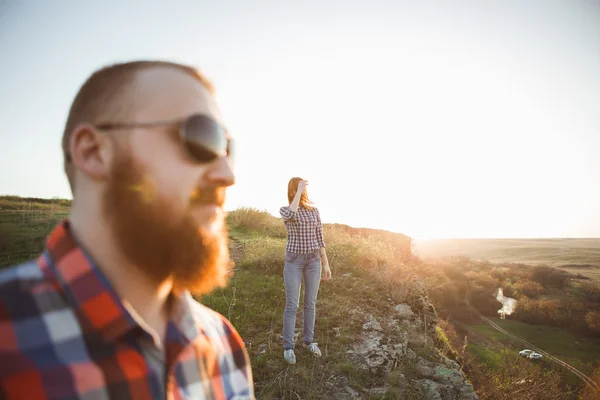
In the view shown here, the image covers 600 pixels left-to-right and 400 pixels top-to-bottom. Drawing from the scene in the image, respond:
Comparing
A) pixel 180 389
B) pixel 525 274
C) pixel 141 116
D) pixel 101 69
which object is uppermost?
pixel 101 69

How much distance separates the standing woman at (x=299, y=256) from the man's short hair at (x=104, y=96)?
359 cm

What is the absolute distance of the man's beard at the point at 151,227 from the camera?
863mm

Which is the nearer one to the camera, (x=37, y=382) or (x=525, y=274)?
(x=37, y=382)

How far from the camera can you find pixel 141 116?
0.92 meters

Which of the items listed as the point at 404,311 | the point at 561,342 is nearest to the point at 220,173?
the point at 404,311

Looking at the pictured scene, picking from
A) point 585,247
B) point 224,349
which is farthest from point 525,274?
point 224,349

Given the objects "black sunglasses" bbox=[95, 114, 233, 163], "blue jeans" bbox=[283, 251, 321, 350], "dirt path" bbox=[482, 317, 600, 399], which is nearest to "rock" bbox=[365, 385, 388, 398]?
"blue jeans" bbox=[283, 251, 321, 350]

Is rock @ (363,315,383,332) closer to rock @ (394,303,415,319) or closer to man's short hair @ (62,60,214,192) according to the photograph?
rock @ (394,303,415,319)

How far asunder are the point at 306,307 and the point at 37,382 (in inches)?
176

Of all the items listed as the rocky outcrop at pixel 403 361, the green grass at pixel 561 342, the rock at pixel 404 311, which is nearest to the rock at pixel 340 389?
the rocky outcrop at pixel 403 361

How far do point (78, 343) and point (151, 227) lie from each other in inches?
12.9

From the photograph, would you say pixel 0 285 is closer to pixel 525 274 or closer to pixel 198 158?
pixel 198 158

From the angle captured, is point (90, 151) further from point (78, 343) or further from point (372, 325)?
point (372, 325)

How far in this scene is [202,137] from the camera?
973mm
